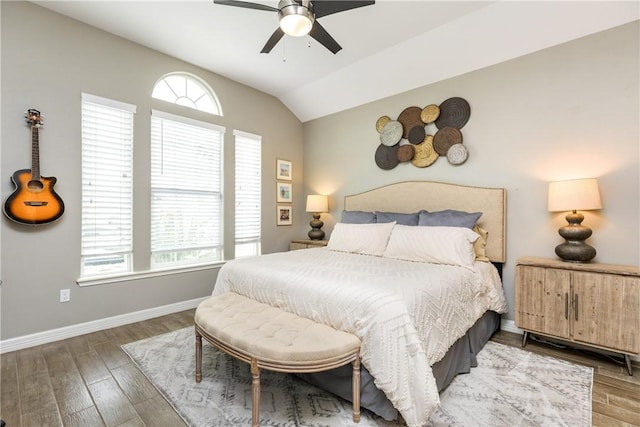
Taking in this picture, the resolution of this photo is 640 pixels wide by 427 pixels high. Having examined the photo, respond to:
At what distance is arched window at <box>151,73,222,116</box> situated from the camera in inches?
140

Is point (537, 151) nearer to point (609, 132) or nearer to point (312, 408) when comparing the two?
point (609, 132)

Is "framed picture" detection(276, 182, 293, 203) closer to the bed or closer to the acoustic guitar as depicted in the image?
the bed

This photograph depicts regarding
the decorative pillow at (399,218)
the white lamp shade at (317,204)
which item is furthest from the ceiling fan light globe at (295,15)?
the white lamp shade at (317,204)

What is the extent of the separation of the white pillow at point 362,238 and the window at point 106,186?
233cm

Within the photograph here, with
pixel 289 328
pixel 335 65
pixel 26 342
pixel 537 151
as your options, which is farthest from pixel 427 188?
pixel 26 342

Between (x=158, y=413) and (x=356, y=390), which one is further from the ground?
(x=356, y=390)

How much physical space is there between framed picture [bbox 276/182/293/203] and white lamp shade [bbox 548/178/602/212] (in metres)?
3.51

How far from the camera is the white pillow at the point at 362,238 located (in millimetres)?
3115

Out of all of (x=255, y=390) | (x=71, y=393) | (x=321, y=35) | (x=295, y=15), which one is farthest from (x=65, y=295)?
(x=321, y=35)

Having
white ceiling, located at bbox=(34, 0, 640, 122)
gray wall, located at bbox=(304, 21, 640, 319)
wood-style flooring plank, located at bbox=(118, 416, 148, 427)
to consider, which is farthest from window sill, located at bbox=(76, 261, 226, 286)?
gray wall, located at bbox=(304, 21, 640, 319)

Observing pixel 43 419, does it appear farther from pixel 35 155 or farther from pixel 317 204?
pixel 317 204

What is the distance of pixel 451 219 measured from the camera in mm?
2980

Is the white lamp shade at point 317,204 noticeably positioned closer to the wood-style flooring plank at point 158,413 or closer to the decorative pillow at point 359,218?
the decorative pillow at point 359,218

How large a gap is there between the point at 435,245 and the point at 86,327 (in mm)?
3447
